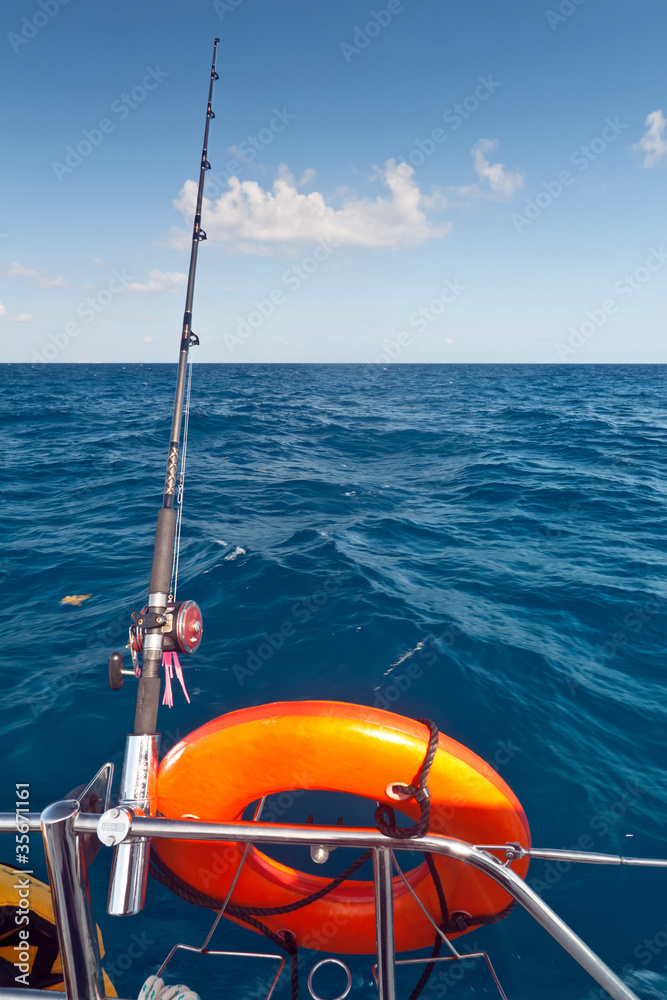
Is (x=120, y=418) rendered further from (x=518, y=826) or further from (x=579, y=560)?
(x=518, y=826)

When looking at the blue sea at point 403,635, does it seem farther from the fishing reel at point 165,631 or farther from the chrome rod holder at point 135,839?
the fishing reel at point 165,631

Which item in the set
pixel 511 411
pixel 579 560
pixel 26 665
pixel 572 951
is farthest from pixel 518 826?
pixel 511 411

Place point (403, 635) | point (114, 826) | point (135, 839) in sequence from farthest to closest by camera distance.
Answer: point (403, 635) < point (135, 839) < point (114, 826)

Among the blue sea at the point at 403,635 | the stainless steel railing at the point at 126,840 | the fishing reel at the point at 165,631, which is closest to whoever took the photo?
the stainless steel railing at the point at 126,840

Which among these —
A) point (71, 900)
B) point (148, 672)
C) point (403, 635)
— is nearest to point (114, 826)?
point (71, 900)

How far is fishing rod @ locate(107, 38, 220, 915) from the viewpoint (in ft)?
6.08

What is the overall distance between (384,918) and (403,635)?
4.64m

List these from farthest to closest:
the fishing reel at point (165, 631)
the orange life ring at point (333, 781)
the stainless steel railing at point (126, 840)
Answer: the fishing reel at point (165, 631) < the orange life ring at point (333, 781) < the stainless steel railing at point (126, 840)

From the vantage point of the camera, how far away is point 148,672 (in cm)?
251

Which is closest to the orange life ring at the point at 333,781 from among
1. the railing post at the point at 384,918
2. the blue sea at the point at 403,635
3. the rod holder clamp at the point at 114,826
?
the blue sea at the point at 403,635

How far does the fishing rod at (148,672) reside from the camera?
185cm

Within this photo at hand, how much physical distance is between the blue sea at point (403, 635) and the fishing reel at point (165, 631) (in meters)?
0.69

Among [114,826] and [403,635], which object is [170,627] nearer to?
[114,826]

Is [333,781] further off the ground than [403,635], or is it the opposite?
[333,781]
